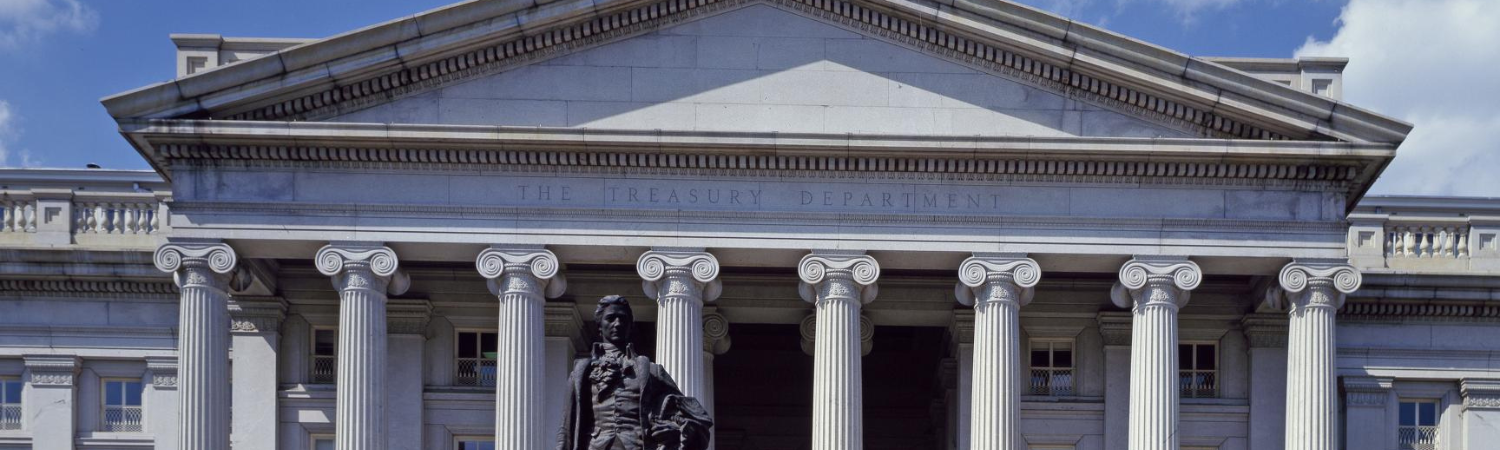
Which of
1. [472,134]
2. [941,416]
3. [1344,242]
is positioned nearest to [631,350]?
[472,134]

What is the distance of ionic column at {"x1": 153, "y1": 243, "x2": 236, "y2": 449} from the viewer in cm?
4709

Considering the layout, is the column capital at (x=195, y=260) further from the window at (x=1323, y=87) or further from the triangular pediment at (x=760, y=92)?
the window at (x=1323, y=87)

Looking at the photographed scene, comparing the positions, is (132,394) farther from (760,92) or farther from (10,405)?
(760,92)

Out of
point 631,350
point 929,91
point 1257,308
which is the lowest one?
point 631,350

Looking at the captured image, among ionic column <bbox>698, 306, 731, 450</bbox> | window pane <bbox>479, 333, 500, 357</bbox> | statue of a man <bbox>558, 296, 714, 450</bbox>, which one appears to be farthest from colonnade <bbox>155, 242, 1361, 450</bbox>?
statue of a man <bbox>558, 296, 714, 450</bbox>

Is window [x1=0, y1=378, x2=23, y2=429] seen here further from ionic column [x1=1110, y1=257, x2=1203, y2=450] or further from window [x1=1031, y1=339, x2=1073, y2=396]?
ionic column [x1=1110, y1=257, x2=1203, y2=450]

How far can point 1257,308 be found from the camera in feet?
169

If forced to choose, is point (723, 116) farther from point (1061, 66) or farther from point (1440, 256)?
point (1440, 256)

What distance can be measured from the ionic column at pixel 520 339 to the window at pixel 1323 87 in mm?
13740

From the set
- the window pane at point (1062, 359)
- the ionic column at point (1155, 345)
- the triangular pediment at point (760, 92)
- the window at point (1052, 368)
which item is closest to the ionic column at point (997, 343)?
the ionic column at point (1155, 345)

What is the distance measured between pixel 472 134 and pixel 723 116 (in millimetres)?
4319

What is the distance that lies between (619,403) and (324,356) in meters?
27.0

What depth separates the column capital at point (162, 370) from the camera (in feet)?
176

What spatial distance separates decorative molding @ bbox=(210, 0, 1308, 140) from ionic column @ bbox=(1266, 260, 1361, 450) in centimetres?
237
